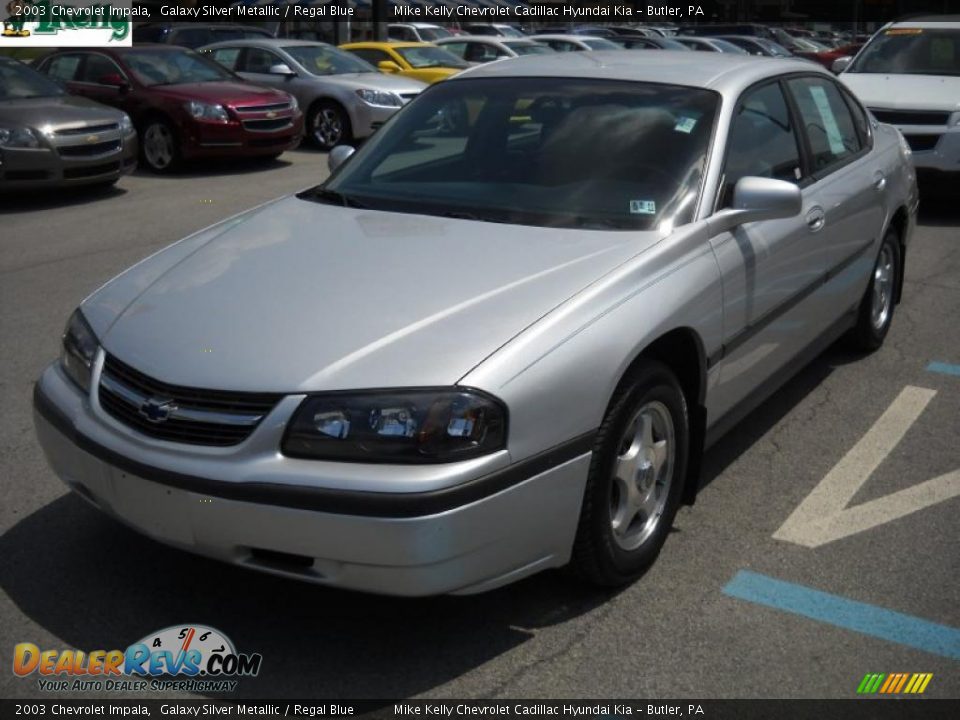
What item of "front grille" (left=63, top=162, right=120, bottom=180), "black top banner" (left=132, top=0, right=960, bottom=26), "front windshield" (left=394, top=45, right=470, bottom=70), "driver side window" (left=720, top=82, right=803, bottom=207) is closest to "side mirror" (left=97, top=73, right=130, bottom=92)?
"front grille" (left=63, top=162, right=120, bottom=180)

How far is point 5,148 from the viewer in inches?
427

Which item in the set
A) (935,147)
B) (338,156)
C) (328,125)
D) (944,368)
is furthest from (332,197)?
(328,125)

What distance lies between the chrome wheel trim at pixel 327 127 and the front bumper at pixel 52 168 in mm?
4337

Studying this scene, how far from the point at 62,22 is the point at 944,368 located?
16.1m

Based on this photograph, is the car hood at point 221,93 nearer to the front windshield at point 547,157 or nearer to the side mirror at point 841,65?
the side mirror at point 841,65

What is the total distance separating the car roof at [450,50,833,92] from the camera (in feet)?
15.6

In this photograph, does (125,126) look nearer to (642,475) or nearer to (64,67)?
(64,67)

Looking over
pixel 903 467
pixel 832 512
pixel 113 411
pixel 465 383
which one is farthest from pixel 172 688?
pixel 903 467

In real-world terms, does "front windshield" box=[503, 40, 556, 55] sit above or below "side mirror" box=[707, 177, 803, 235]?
below

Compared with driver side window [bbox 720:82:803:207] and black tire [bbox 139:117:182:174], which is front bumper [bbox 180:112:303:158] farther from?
driver side window [bbox 720:82:803:207]

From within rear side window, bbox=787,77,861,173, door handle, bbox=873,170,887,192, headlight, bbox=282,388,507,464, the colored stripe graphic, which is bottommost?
the colored stripe graphic

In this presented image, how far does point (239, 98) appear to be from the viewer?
13.7 m

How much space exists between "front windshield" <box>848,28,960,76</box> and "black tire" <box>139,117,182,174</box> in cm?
746

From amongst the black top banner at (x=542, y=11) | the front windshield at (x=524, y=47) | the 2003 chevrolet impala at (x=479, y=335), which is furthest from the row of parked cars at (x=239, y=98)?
the black top banner at (x=542, y=11)
